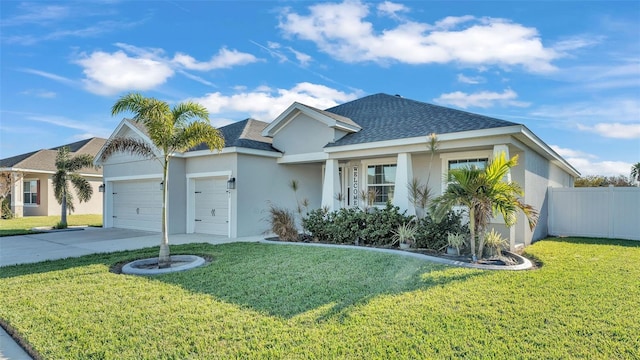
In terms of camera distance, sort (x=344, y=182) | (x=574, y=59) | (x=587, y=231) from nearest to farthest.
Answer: (x=574, y=59) < (x=587, y=231) < (x=344, y=182)

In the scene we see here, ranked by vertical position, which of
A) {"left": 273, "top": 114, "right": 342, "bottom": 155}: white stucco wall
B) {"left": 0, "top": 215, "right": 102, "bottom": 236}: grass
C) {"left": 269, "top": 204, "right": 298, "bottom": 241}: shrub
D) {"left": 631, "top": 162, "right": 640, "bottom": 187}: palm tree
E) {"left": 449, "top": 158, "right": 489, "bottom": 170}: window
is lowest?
{"left": 0, "top": 215, "right": 102, "bottom": 236}: grass

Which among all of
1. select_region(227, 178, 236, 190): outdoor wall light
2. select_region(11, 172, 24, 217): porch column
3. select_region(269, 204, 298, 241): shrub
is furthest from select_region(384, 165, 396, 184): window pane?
select_region(11, 172, 24, 217): porch column

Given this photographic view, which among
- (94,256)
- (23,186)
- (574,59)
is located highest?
(574,59)

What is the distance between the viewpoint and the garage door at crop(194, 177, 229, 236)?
1401cm

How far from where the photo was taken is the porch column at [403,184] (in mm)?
11195

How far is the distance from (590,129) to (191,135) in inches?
788

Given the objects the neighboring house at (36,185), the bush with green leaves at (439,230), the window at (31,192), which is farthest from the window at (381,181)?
the window at (31,192)

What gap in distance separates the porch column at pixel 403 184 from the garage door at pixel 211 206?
23.1 ft

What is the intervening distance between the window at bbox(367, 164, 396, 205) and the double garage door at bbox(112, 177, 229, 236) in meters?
6.11

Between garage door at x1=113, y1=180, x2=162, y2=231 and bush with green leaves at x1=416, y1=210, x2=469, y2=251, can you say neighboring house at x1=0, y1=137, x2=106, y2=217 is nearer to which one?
garage door at x1=113, y1=180, x2=162, y2=231

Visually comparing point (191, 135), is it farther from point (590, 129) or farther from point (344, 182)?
point (590, 129)

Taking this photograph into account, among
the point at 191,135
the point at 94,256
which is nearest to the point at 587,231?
the point at 191,135

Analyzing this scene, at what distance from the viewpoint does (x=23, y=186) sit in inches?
1001

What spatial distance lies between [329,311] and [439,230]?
18.8ft
